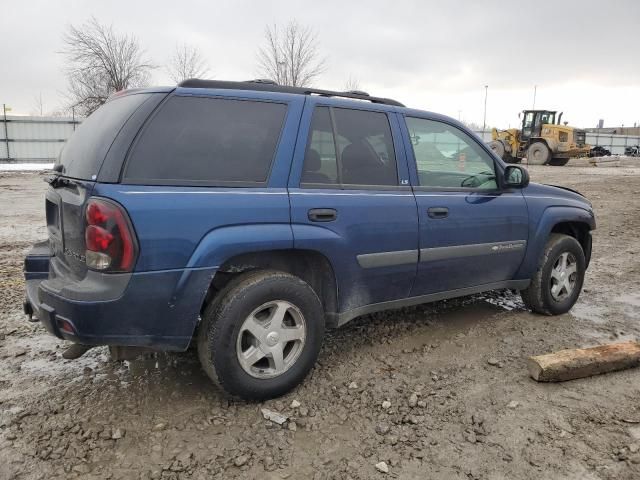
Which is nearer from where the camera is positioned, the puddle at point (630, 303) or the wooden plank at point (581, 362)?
the wooden plank at point (581, 362)

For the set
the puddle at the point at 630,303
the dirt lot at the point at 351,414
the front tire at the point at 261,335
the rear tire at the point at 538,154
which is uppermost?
the rear tire at the point at 538,154

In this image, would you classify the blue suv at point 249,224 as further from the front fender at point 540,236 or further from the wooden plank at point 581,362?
the wooden plank at point 581,362

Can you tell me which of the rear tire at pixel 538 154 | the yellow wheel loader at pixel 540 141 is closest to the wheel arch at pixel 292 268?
the yellow wheel loader at pixel 540 141

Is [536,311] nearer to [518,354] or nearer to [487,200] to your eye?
[518,354]

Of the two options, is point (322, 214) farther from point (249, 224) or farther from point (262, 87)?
point (262, 87)

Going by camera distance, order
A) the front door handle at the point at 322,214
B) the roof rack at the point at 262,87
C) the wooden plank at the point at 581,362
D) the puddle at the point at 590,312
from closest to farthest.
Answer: the roof rack at the point at 262,87, the front door handle at the point at 322,214, the wooden plank at the point at 581,362, the puddle at the point at 590,312

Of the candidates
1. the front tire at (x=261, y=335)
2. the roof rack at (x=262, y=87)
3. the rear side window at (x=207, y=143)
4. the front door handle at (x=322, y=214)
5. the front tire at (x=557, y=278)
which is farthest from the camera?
the front tire at (x=557, y=278)

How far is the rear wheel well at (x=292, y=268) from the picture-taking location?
2955 millimetres

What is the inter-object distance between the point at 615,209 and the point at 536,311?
8.57m

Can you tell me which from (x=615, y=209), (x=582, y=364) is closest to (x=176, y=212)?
(x=582, y=364)

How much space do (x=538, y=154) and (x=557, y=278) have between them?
86.2ft

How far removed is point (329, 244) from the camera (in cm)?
310

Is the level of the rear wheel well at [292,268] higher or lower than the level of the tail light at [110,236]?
lower

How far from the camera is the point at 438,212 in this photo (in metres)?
3.64
